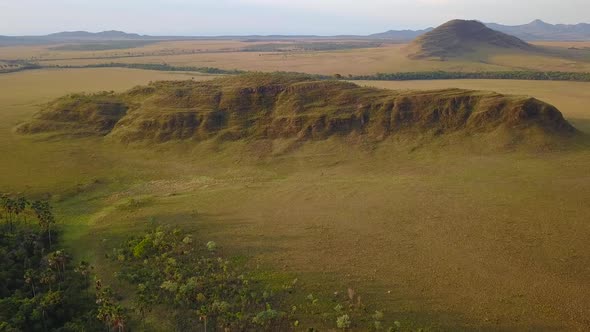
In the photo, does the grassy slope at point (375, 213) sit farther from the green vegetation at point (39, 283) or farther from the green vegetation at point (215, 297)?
the green vegetation at point (39, 283)

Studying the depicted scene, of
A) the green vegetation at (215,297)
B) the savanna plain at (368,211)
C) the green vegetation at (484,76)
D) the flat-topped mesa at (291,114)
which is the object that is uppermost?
the green vegetation at (484,76)

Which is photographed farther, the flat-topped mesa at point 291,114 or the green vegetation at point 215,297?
the flat-topped mesa at point 291,114

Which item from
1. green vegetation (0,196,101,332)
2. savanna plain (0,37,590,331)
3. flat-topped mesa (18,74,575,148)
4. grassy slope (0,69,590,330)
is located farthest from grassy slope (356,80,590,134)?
green vegetation (0,196,101,332)

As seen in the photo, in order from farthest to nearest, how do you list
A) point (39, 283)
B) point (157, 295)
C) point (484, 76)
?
1. point (484, 76)
2. point (39, 283)
3. point (157, 295)

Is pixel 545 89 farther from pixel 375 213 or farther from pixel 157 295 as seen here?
pixel 157 295

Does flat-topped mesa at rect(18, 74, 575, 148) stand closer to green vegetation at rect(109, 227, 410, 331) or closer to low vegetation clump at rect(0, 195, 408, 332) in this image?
low vegetation clump at rect(0, 195, 408, 332)

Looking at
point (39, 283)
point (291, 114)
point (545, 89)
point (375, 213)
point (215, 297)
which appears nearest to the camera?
point (215, 297)

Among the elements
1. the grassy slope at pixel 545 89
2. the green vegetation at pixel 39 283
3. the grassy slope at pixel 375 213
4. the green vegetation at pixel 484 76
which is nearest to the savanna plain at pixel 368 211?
the grassy slope at pixel 375 213

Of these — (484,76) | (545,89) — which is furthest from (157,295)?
(484,76)
